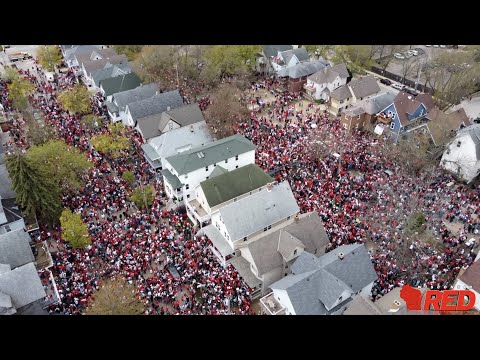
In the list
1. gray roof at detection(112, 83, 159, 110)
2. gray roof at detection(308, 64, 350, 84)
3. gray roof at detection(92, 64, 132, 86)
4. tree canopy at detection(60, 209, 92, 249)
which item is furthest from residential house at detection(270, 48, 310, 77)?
tree canopy at detection(60, 209, 92, 249)

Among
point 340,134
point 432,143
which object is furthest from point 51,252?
point 432,143

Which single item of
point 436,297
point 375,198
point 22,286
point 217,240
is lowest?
point 436,297

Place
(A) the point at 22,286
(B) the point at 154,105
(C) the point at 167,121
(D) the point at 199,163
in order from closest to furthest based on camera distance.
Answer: (A) the point at 22,286 → (D) the point at 199,163 → (C) the point at 167,121 → (B) the point at 154,105

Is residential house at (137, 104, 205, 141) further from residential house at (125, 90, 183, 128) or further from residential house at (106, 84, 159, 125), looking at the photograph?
residential house at (106, 84, 159, 125)

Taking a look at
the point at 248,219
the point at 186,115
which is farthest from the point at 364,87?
the point at 248,219

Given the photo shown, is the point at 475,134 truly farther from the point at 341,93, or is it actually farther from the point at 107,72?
the point at 107,72

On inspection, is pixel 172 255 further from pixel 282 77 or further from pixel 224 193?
pixel 282 77
